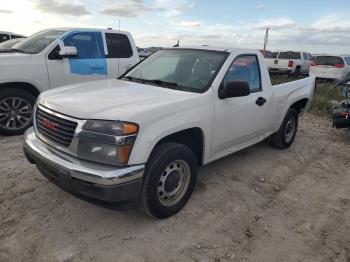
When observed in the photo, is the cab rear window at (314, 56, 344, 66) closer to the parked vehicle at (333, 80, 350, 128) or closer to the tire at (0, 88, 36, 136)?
the parked vehicle at (333, 80, 350, 128)

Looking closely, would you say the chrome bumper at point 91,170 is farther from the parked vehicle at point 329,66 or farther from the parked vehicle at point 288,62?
the parked vehicle at point 288,62

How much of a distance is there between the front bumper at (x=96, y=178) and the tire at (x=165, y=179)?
0.18m

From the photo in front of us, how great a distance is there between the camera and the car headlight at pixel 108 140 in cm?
290

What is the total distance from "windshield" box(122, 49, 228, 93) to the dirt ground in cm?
134

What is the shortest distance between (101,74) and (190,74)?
10.7 ft

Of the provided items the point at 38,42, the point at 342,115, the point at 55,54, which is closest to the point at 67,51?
the point at 55,54

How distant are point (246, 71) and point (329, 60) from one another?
47.7 feet

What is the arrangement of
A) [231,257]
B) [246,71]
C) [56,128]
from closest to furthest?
[231,257] < [56,128] < [246,71]

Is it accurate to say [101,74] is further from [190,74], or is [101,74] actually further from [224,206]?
[224,206]

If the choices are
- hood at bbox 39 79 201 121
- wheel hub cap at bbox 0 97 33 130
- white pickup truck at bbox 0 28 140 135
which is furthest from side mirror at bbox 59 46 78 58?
hood at bbox 39 79 201 121

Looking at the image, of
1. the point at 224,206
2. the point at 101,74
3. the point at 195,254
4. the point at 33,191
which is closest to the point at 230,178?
the point at 224,206

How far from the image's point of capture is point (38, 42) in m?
6.48

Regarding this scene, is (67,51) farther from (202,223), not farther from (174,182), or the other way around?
(202,223)

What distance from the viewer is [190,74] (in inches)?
163
